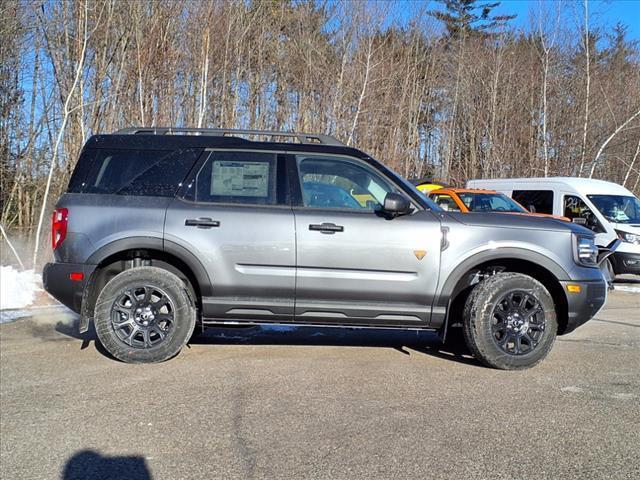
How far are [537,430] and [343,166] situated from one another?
2.72 m

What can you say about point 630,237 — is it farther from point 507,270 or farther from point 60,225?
point 60,225

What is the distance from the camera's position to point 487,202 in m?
12.2

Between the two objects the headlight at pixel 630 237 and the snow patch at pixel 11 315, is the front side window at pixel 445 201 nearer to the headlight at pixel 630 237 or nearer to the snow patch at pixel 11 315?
the headlight at pixel 630 237

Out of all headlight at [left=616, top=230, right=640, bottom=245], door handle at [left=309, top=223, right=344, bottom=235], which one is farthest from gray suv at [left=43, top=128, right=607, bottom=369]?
headlight at [left=616, top=230, right=640, bottom=245]

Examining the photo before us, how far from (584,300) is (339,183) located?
2408 millimetres

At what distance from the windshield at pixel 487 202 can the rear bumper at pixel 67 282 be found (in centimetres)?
885

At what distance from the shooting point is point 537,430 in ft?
12.1

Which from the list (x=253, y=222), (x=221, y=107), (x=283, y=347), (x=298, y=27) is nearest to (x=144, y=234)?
(x=253, y=222)

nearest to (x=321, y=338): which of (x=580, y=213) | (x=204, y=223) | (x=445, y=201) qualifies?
(x=204, y=223)

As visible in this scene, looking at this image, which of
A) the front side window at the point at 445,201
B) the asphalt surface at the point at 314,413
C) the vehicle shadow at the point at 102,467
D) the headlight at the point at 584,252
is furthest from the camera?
the front side window at the point at 445,201

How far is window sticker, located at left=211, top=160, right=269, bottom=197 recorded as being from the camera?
5.10 m

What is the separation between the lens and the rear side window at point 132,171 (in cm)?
509

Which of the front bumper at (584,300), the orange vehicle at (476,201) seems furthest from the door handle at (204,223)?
the orange vehicle at (476,201)

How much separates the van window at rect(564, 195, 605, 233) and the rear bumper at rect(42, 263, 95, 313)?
10073 millimetres
